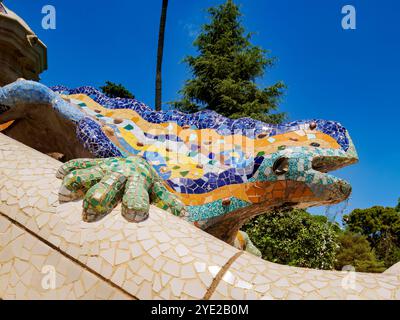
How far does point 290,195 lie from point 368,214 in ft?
107

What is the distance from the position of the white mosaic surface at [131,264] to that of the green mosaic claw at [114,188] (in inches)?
2.3

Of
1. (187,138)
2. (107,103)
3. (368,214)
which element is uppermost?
(368,214)

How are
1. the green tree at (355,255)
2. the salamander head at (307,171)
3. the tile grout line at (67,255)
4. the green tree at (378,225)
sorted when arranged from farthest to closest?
1. the green tree at (378,225)
2. the green tree at (355,255)
3. the salamander head at (307,171)
4. the tile grout line at (67,255)

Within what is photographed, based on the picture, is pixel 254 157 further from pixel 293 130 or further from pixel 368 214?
pixel 368 214

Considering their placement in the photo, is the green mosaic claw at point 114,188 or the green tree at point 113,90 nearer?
the green mosaic claw at point 114,188

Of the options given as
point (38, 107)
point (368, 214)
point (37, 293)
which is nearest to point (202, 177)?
point (38, 107)

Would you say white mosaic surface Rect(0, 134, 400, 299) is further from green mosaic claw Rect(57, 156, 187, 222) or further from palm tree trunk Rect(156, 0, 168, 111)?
palm tree trunk Rect(156, 0, 168, 111)

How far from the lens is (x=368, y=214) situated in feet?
110

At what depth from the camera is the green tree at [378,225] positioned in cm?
3173

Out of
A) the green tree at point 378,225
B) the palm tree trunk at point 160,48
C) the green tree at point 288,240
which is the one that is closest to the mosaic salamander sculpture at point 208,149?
the green tree at point 288,240

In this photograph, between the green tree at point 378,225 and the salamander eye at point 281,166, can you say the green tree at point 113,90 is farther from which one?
the green tree at point 378,225

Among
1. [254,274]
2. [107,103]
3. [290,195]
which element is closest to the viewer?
[254,274]

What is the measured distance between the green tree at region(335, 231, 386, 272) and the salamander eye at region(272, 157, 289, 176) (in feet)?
59.5

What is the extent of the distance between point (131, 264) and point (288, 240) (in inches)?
509
